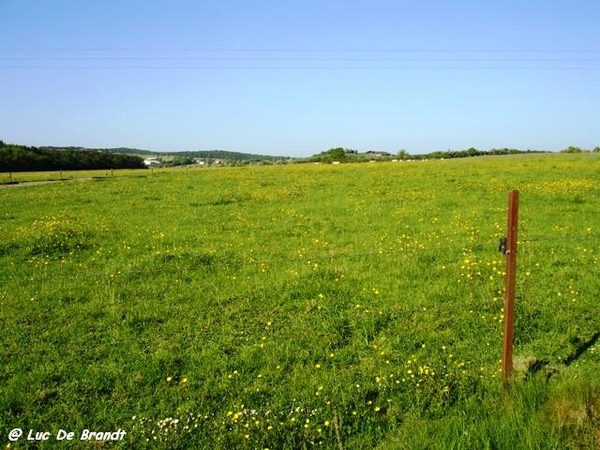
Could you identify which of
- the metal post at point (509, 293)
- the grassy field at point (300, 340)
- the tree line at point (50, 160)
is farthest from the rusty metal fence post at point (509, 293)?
the tree line at point (50, 160)

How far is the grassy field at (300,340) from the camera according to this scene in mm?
4594

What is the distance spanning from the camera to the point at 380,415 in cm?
484

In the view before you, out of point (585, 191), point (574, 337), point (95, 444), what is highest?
point (585, 191)

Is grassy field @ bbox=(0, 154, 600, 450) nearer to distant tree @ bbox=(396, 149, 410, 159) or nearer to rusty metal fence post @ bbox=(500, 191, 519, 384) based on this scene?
rusty metal fence post @ bbox=(500, 191, 519, 384)

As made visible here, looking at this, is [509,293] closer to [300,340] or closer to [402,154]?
[300,340]

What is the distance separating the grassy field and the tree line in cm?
9027

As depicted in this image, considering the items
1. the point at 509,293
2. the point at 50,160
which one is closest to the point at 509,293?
the point at 509,293

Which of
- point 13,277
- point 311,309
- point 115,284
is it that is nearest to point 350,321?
point 311,309

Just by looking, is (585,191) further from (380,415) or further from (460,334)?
(380,415)

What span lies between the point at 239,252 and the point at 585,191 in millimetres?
19737

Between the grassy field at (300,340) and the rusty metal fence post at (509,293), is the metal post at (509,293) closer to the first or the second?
the rusty metal fence post at (509,293)

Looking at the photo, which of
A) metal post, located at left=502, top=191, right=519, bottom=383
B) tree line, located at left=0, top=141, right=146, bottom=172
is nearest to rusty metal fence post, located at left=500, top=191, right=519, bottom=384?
metal post, located at left=502, top=191, right=519, bottom=383

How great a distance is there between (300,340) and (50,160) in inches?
4317

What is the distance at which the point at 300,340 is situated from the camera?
672cm
